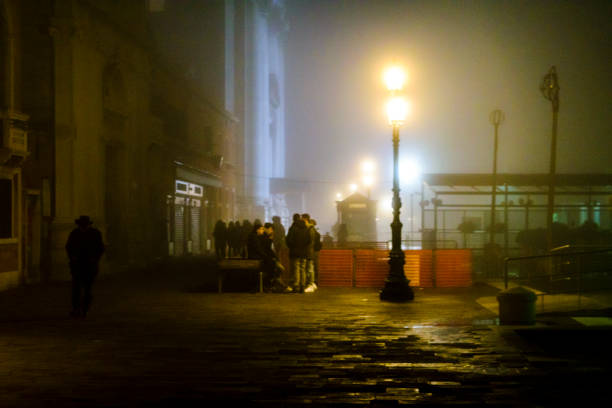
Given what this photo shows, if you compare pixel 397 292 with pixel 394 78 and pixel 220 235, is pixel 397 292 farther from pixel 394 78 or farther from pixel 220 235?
pixel 220 235

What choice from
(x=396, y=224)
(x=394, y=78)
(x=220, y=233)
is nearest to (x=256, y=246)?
(x=396, y=224)

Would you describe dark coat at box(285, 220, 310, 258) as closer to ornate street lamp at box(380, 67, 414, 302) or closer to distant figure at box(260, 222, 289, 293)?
distant figure at box(260, 222, 289, 293)

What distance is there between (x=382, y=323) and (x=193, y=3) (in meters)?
52.2

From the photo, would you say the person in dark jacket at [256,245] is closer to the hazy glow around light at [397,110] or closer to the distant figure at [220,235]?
the hazy glow around light at [397,110]

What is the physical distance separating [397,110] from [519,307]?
6436 millimetres

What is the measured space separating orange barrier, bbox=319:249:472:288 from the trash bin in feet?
24.3

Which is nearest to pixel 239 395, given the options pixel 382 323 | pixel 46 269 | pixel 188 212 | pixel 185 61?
pixel 382 323

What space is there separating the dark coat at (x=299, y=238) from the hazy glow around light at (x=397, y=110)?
10.8ft

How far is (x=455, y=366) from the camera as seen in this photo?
8195 millimetres

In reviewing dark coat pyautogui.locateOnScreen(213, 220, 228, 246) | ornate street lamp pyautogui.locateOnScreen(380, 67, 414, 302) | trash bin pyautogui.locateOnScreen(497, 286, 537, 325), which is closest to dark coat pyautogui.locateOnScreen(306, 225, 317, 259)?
ornate street lamp pyautogui.locateOnScreen(380, 67, 414, 302)

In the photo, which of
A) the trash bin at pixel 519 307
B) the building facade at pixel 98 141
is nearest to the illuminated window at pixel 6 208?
the building facade at pixel 98 141

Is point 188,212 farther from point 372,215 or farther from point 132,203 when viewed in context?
point 372,215

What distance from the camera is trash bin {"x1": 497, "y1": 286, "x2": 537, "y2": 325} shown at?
1136 cm

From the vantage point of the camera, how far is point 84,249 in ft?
41.1
